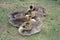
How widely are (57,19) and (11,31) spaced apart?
43.7 inches

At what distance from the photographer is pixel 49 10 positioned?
5004 millimetres

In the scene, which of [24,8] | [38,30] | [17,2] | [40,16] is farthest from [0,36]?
[17,2]

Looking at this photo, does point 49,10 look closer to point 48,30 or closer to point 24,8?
point 24,8

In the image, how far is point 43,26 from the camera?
423 centimetres

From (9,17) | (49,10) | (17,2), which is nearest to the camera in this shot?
A: (9,17)

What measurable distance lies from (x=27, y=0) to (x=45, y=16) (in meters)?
1.05

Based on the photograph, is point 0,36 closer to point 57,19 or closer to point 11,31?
point 11,31

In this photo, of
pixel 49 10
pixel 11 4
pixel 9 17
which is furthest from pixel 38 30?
pixel 11 4

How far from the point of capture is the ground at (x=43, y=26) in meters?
3.85

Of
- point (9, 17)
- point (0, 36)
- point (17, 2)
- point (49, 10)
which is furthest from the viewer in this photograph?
point (17, 2)

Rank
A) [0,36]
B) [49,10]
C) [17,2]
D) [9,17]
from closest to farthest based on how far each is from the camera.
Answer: [0,36], [9,17], [49,10], [17,2]

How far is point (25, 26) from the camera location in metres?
3.87

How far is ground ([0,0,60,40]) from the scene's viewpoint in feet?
12.6

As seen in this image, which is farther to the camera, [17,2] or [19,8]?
[17,2]
